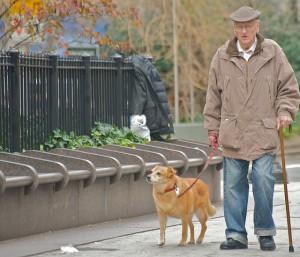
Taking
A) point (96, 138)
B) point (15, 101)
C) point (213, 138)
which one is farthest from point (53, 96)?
point (213, 138)

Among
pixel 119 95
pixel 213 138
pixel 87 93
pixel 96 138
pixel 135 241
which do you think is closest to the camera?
pixel 213 138

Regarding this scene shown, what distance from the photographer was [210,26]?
38.1 m


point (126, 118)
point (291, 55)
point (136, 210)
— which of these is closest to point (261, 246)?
point (136, 210)

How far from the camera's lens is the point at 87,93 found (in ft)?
50.0

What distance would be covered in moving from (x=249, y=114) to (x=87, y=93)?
537 cm

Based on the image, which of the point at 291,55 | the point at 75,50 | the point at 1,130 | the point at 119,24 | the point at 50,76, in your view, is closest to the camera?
the point at 1,130

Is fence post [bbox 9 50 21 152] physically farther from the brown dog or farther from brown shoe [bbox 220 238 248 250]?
brown shoe [bbox 220 238 248 250]

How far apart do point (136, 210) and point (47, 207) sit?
2.08 m

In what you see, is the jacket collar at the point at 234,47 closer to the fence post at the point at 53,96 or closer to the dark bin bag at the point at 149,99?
the fence post at the point at 53,96

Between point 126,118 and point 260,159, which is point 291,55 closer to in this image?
point 126,118

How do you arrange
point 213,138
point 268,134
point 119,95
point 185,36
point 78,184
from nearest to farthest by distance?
point 268,134 → point 213,138 → point 78,184 → point 119,95 → point 185,36

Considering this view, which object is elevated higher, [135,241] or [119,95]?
[119,95]

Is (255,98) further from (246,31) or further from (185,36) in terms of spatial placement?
(185,36)

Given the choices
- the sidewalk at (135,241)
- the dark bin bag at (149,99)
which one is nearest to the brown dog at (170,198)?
the sidewalk at (135,241)
